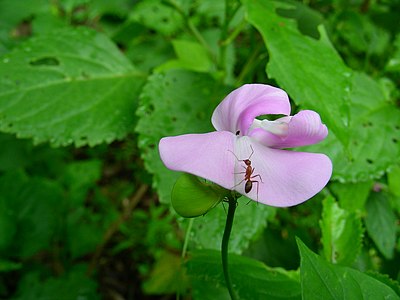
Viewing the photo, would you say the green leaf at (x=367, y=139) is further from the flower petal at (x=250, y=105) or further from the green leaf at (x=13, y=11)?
the green leaf at (x=13, y=11)

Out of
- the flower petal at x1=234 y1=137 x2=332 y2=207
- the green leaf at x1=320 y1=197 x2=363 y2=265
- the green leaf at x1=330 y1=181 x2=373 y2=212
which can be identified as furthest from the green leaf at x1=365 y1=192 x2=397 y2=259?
the flower petal at x1=234 y1=137 x2=332 y2=207

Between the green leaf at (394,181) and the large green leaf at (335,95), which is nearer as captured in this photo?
the large green leaf at (335,95)

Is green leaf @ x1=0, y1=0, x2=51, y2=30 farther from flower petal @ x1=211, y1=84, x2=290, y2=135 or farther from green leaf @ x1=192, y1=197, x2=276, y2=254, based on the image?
flower petal @ x1=211, y1=84, x2=290, y2=135

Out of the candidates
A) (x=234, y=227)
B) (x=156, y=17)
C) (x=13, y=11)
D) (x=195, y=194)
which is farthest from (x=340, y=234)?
(x=13, y=11)

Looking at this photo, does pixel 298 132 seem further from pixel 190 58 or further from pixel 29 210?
pixel 29 210

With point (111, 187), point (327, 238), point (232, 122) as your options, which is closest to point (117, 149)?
point (111, 187)

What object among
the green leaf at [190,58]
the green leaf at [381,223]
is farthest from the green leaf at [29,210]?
the green leaf at [381,223]

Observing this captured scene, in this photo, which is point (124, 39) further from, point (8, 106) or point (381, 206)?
point (381, 206)
